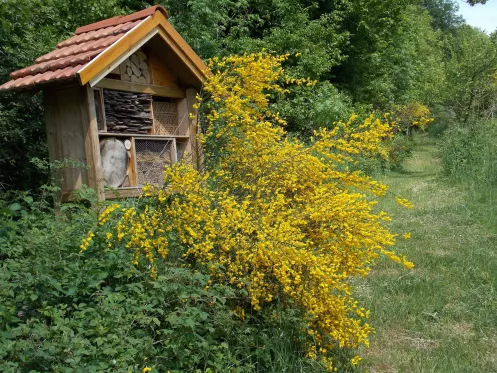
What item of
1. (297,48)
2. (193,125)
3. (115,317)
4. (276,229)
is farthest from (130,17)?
(297,48)

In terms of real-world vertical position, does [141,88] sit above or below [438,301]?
above

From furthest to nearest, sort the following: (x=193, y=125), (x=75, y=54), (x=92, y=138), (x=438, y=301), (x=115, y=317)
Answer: (x=193, y=125) < (x=75, y=54) < (x=438, y=301) < (x=92, y=138) < (x=115, y=317)

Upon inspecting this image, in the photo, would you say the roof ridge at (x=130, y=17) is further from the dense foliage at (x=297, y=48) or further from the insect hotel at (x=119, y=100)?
the dense foliage at (x=297, y=48)

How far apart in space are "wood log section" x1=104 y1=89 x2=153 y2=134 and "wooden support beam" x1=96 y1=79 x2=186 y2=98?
0.05 metres

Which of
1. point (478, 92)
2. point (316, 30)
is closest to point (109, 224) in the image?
point (316, 30)

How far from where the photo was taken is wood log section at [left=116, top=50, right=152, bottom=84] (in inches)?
186

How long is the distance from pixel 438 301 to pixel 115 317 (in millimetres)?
2913

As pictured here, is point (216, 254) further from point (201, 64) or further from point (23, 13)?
point (23, 13)

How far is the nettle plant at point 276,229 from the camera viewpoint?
3.26m

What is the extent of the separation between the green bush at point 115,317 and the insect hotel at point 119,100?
0.87 meters

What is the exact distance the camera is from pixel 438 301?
449 cm

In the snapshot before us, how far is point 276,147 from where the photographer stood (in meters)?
3.98

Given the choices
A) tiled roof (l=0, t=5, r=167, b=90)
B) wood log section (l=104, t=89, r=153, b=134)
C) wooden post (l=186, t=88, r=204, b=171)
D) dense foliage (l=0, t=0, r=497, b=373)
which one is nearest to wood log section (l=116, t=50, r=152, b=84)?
wood log section (l=104, t=89, r=153, b=134)

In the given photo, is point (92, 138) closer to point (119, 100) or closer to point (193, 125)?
point (119, 100)
